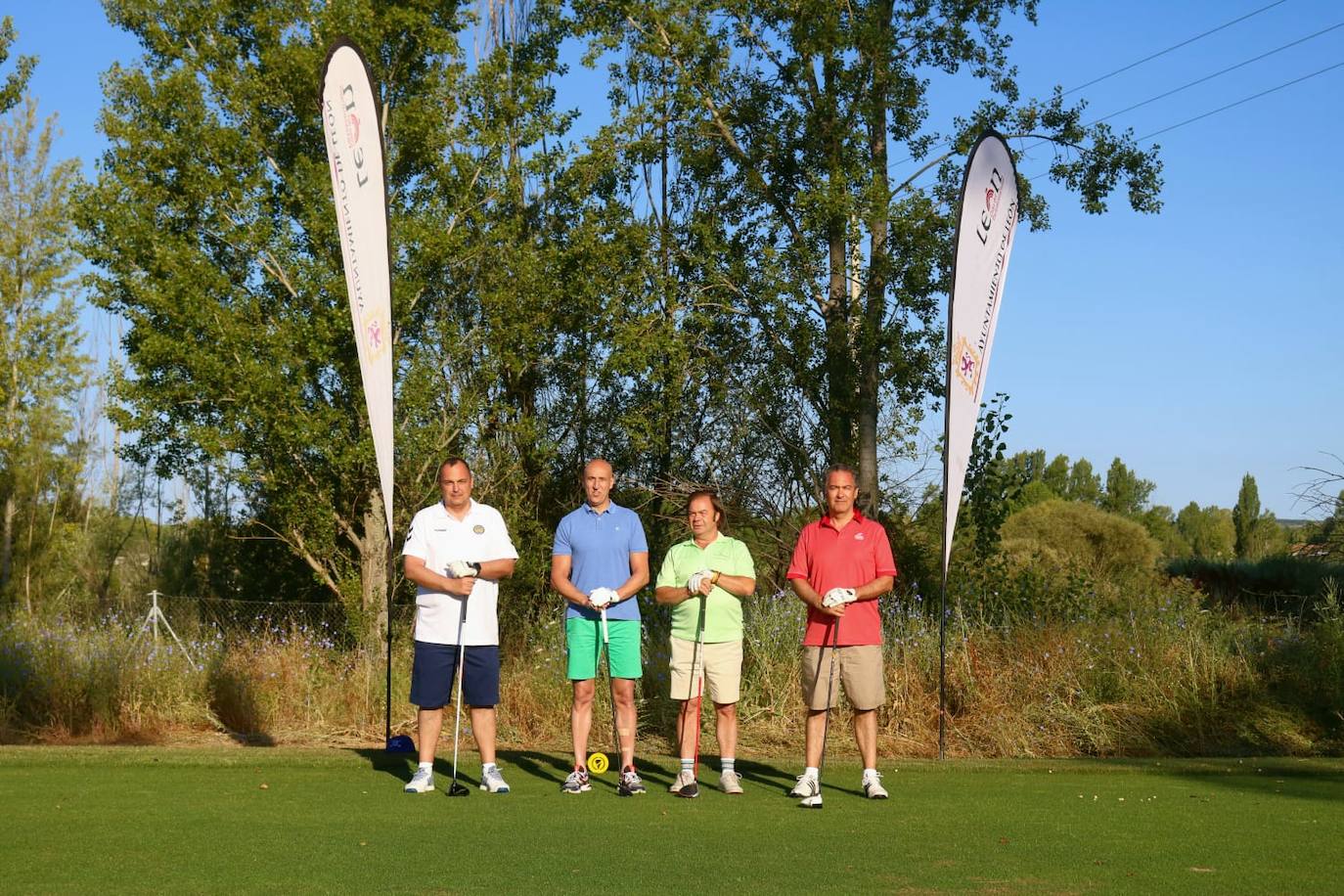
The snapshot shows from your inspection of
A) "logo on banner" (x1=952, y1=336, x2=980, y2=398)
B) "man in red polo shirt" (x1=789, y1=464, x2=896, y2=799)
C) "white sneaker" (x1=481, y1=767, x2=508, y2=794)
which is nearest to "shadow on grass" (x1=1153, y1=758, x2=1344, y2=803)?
"man in red polo shirt" (x1=789, y1=464, x2=896, y2=799)

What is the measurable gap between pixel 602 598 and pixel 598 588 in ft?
0.54

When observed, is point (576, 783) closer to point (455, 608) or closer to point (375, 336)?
point (455, 608)

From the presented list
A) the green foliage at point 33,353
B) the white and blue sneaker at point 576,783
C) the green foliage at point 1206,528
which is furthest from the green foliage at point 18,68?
the green foliage at point 1206,528

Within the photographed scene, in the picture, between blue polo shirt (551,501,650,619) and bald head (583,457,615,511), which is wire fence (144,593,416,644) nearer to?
blue polo shirt (551,501,650,619)

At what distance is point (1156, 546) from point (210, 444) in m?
20.6

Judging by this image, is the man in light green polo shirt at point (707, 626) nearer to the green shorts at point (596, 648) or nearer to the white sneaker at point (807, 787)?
the green shorts at point (596, 648)

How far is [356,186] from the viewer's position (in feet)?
26.3

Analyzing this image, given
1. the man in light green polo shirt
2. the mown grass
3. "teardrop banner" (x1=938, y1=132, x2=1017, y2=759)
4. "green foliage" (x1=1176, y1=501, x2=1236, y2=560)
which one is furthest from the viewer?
"green foliage" (x1=1176, y1=501, x2=1236, y2=560)

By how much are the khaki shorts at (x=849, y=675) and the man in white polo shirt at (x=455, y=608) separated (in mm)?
1590

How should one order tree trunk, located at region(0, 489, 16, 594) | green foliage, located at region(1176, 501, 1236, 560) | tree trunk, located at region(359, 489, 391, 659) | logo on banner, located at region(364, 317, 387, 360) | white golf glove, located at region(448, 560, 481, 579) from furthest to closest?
green foliage, located at region(1176, 501, 1236, 560) < tree trunk, located at region(0, 489, 16, 594) < tree trunk, located at region(359, 489, 391, 659) < logo on banner, located at region(364, 317, 387, 360) < white golf glove, located at region(448, 560, 481, 579)

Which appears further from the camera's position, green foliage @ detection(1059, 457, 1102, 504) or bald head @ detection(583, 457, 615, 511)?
green foliage @ detection(1059, 457, 1102, 504)

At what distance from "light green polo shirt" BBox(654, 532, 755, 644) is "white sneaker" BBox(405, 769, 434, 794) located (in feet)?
4.65

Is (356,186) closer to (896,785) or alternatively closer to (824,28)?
(896,785)

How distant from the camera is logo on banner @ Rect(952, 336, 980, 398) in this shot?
8.65 metres
